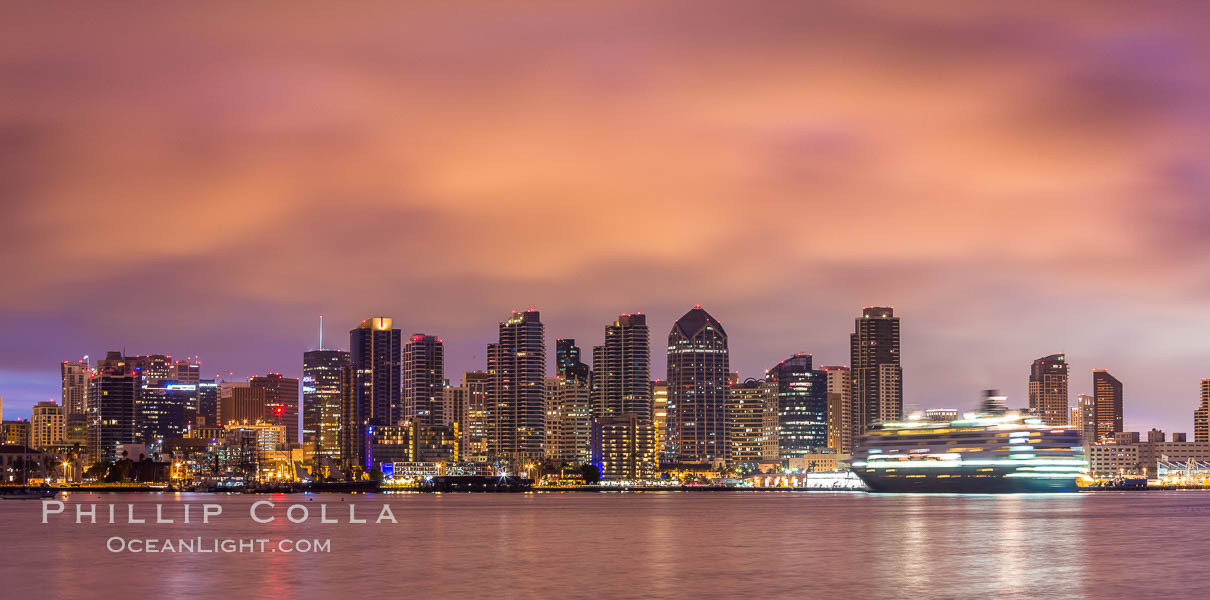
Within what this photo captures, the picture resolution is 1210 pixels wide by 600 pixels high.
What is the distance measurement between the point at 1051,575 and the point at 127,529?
75.6 metres

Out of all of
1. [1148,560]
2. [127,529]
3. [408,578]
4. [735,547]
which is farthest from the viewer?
[127,529]

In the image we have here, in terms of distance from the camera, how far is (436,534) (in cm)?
10331

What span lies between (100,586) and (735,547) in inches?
1600

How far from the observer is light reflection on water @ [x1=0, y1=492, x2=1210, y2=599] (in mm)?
56750

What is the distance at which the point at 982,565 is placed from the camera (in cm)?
6850

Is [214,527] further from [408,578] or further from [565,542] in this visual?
[408,578]

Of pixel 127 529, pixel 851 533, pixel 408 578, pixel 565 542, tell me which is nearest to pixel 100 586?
pixel 408 578

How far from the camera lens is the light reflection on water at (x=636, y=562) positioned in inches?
2234

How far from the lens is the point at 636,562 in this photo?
7150 cm

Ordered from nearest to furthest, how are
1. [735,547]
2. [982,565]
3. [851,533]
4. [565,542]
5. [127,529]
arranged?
[982,565]
[735,547]
[565,542]
[851,533]
[127,529]

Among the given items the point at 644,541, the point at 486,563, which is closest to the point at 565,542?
the point at 644,541

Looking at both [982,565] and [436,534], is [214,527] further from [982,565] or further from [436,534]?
[982,565]

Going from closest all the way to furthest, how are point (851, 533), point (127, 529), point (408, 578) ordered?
point (408, 578), point (851, 533), point (127, 529)

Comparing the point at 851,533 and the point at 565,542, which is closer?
the point at 565,542
